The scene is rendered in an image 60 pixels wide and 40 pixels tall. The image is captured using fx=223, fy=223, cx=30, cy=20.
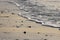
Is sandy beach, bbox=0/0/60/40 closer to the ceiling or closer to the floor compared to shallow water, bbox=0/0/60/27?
closer to the floor

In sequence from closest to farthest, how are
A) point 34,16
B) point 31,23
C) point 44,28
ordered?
point 44,28 → point 31,23 → point 34,16

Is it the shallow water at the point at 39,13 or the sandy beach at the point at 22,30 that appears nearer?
the sandy beach at the point at 22,30

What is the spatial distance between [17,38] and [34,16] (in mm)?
917

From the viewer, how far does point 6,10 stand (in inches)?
173

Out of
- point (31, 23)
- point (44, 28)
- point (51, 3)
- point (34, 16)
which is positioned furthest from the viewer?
point (51, 3)

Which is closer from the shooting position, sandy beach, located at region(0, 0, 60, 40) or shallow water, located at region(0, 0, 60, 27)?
sandy beach, located at region(0, 0, 60, 40)

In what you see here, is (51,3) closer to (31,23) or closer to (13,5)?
(13,5)

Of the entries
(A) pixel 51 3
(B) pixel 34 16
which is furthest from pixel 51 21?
(A) pixel 51 3

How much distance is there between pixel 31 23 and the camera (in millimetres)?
3611

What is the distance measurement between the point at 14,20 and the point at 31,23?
1.12ft

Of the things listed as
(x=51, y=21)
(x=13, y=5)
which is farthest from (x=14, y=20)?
(x=13, y=5)

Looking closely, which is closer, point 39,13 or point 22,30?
point 22,30

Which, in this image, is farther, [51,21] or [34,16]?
[34,16]

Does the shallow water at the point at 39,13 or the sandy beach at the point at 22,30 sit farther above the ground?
the shallow water at the point at 39,13
